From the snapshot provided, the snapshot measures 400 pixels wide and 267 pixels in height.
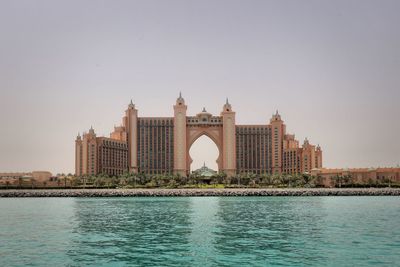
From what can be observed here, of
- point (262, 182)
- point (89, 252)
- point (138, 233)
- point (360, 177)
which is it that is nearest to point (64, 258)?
point (89, 252)

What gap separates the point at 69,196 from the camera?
459 feet

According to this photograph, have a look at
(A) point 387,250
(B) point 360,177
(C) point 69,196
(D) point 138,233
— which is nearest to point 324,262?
(A) point 387,250

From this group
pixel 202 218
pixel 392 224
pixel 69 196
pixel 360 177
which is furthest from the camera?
pixel 360 177

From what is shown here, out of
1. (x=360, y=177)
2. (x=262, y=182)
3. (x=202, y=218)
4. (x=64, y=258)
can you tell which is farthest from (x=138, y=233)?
(x=360, y=177)

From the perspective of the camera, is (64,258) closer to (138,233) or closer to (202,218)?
(138,233)

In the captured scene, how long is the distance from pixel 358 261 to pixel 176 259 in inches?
416

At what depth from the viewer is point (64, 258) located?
33.0 meters

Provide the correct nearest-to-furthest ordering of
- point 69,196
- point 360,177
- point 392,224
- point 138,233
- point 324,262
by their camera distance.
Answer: point 324,262 < point 138,233 < point 392,224 < point 69,196 < point 360,177

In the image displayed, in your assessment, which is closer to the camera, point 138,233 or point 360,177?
point 138,233

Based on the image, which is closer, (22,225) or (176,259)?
(176,259)

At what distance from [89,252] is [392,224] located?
1240 inches

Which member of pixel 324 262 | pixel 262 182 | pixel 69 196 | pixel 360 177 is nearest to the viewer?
pixel 324 262

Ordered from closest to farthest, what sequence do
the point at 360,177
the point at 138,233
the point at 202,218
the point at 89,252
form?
the point at 89,252 < the point at 138,233 < the point at 202,218 < the point at 360,177

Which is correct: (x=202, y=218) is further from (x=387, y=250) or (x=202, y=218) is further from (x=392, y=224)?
(x=387, y=250)
